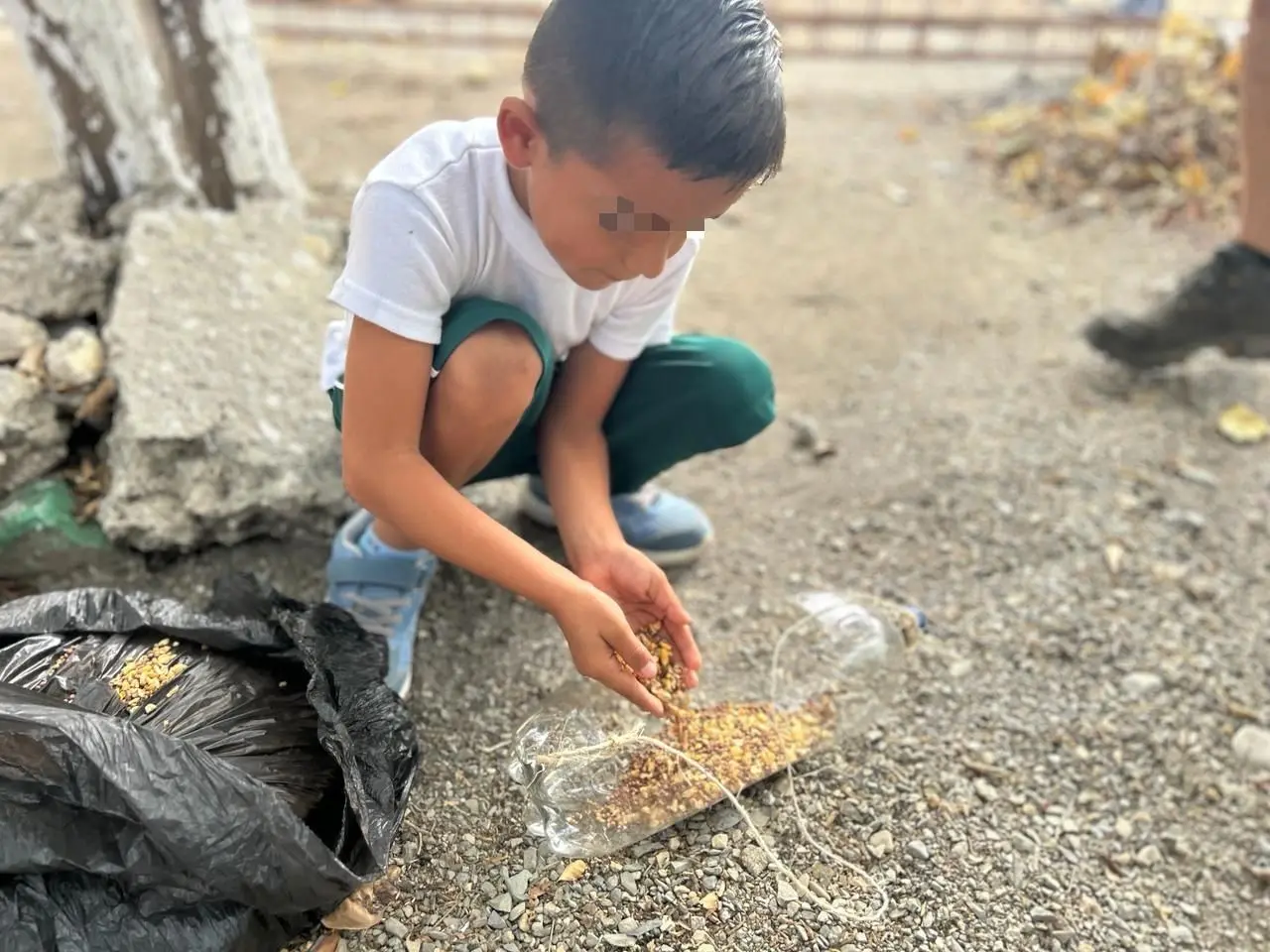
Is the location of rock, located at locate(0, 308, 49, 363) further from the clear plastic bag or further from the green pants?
the clear plastic bag

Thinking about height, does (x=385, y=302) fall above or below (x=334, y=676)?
above

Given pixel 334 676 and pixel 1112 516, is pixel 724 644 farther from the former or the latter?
pixel 1112 516

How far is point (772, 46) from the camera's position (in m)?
1.11

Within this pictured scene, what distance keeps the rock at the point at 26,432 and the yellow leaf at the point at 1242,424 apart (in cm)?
257

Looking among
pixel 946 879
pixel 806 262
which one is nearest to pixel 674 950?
pixel 946 879

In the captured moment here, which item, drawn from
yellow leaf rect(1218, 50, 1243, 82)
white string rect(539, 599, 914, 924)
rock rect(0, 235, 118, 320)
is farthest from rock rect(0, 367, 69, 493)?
yellow leaf rect(1218, 50, 1243, 82)

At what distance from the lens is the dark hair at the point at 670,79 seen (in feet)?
3.41

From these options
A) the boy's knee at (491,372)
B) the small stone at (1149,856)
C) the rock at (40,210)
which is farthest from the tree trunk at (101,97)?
the small stone at (1149,856)

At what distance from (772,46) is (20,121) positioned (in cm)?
370

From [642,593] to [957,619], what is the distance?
77 cm

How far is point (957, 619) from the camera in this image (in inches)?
78.4

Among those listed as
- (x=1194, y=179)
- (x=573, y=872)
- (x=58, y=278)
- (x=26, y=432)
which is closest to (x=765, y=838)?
(x=573, y=872)

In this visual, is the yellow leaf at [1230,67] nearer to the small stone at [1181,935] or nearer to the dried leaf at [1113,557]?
the dried leaf at [1113,557]

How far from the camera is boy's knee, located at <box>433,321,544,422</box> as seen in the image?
4.66 feet
